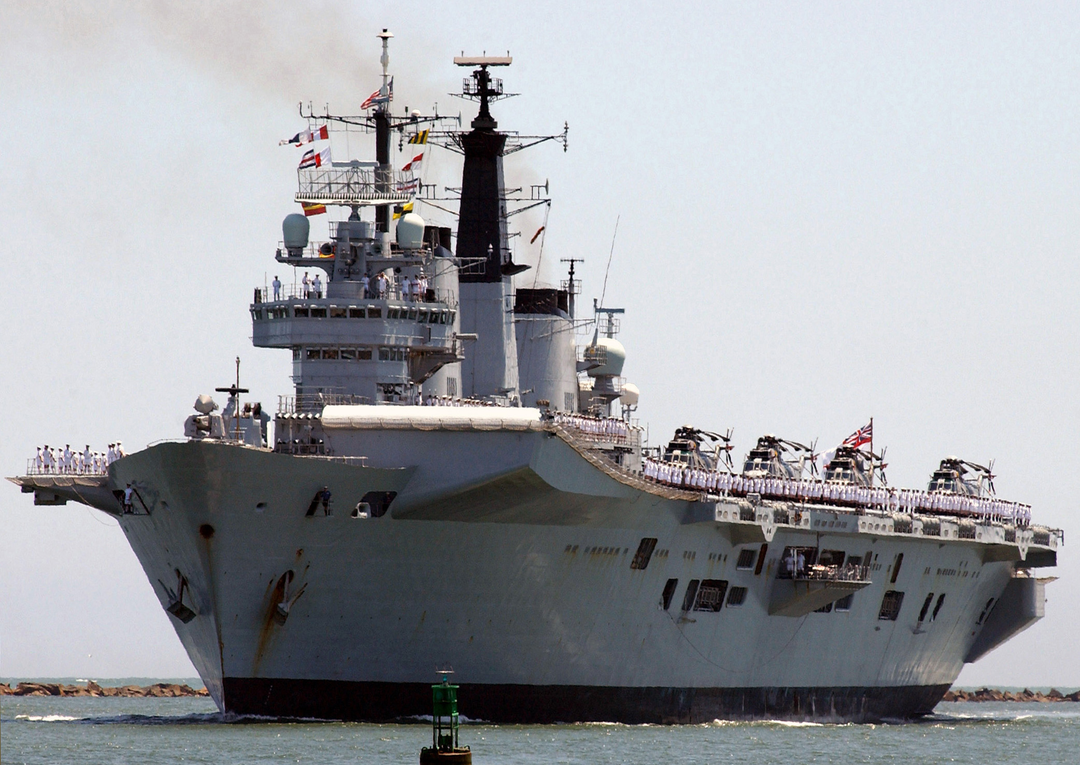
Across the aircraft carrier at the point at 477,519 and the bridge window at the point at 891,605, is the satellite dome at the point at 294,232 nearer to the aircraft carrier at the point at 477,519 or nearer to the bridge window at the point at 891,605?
the aircraft carrier at the point at 477,519

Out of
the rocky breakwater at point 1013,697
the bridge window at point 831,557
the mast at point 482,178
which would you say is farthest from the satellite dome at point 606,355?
the rocky breakwater at point 1013,697

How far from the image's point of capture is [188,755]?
33531mm

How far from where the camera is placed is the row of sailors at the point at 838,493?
143 ft

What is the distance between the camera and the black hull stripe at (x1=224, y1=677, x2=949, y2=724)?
3750 cm

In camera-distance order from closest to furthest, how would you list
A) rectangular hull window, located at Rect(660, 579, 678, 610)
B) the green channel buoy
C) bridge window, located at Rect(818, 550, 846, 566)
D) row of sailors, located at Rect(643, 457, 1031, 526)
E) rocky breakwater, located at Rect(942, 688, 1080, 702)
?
the green channel buoy < rectangular hull window, located at Rect(660, 579, 678, 610) < row of sailors, located at Rect(643, 457, 1031, 526) < bridge window, located at Rect(818, 550, 846, 566) < rocky breakwater, located at Rect(942, 688, 1080, 702)

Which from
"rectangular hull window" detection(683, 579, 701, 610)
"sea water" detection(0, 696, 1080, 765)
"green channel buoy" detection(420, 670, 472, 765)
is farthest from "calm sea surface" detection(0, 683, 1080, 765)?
"green channel buoy" detection(420, 670, 472, 765)

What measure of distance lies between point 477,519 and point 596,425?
5962mm

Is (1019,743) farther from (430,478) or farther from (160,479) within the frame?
(160,479)

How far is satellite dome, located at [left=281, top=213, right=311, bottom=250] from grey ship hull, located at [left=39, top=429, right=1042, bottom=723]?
6.16 meters

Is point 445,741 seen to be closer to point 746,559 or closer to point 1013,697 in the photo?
point 746,559

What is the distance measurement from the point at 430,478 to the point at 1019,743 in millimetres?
18239

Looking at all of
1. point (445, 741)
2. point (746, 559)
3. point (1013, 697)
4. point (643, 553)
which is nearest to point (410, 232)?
point (643, 553)

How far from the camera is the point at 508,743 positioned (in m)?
35.5

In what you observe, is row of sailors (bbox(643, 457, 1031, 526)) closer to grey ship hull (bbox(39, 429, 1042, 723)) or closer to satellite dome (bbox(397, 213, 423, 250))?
grey ship hull (bbox(39, 429, 1042, 723))
